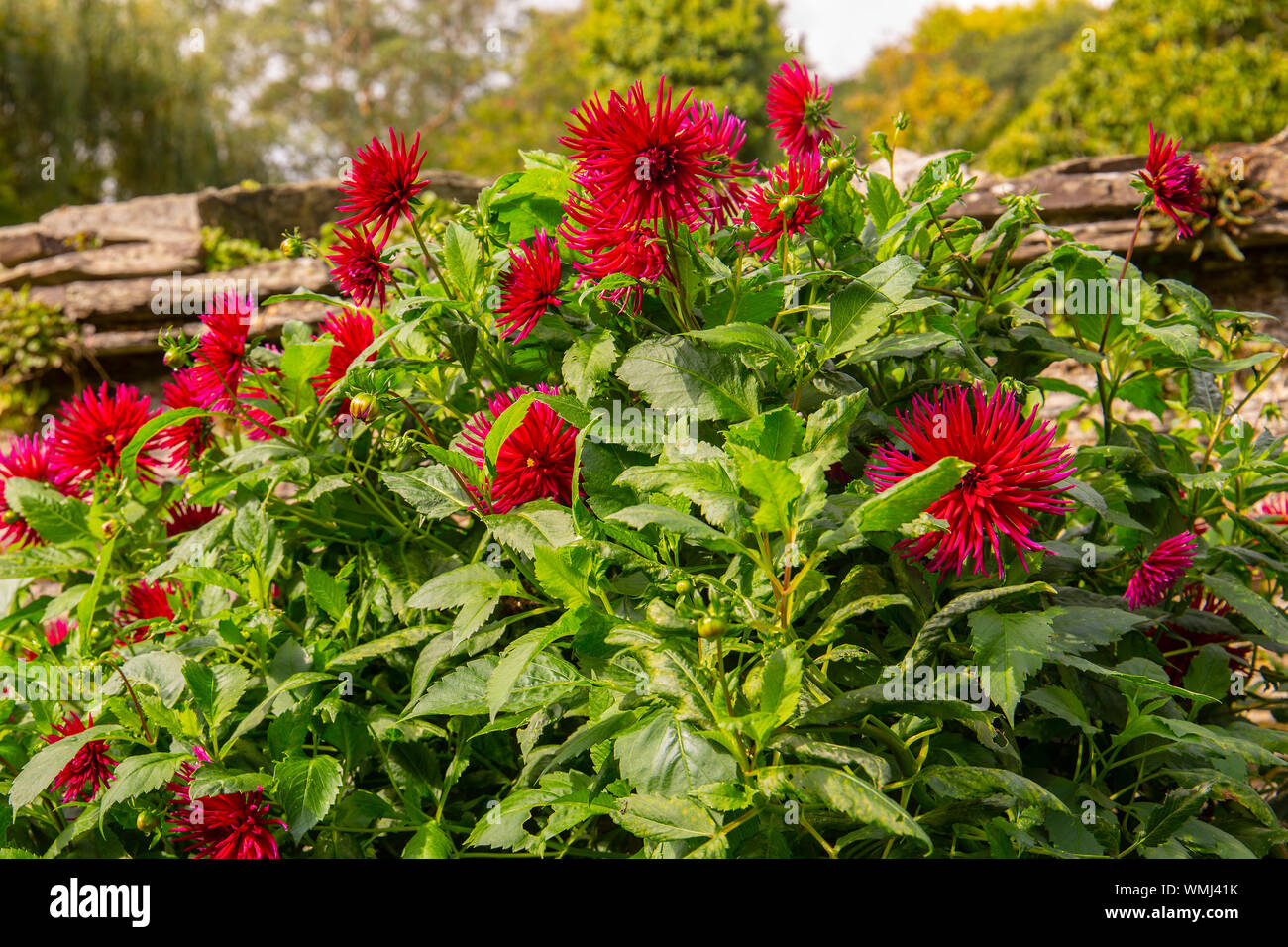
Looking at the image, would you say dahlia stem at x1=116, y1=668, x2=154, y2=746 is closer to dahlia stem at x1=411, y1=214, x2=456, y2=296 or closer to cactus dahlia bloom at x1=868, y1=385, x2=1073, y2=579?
dahlia stem at x1=411, y1=214, x2=456, y2=296

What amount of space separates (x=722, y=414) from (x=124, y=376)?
11.4ft

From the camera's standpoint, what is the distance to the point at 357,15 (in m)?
21.4

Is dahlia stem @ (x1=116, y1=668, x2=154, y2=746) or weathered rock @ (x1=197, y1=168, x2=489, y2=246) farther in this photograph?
weathered rock @ (x1=197, y1=168, x2=489, y2=246)

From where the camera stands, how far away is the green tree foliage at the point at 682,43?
10.1 metres

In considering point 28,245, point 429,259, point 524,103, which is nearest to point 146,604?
point 429,259

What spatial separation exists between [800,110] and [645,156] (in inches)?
20.0

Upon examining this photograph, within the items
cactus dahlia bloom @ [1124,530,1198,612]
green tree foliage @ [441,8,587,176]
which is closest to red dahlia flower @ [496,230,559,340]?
cactus dahlia bloom @ [1124,530,1198,612]

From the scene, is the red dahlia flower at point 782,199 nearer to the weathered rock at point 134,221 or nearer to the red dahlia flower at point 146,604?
the red dahlia flower at point 146,604

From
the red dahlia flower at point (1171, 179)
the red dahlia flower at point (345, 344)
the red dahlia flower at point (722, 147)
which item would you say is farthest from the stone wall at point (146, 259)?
the red dahlia flower at point (1171, 179)

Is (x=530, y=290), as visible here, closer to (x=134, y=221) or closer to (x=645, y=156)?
(x=645, y=156)

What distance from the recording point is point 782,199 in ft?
3.93

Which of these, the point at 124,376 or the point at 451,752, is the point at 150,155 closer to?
the point at 124,376

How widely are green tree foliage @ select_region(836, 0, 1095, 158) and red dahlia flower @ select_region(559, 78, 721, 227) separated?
17718mm

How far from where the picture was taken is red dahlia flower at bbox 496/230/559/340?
1.26 m
